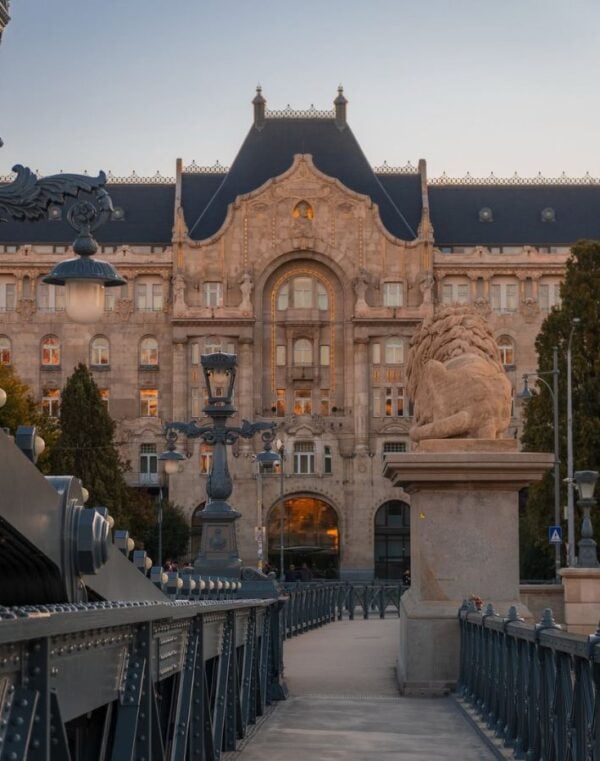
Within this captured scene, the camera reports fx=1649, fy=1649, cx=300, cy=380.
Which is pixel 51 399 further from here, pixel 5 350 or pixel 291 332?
pixel 291 332

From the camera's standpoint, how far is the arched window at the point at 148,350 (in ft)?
333

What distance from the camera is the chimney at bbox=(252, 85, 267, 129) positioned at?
4267 inches

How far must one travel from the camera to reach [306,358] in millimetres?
100812

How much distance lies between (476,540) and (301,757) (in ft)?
22.2

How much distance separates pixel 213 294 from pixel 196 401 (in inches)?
260

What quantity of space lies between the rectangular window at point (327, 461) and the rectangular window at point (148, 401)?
1093cm

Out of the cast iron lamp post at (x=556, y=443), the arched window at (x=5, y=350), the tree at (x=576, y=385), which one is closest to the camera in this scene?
the cast iron lamp post at (x=556, y=443)

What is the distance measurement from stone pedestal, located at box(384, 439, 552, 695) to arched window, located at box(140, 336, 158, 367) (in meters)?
83.0

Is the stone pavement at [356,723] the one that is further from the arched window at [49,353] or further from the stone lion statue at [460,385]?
the arched window at [49,353]

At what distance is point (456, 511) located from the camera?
18984 mm

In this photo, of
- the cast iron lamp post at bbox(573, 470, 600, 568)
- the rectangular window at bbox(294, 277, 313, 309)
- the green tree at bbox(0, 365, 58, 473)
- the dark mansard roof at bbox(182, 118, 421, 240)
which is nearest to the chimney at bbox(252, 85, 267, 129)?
the dark mansard roof at bbox(182, 118, 421, 240)

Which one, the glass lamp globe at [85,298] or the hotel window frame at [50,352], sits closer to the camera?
the glass lamp globe at [85,298]

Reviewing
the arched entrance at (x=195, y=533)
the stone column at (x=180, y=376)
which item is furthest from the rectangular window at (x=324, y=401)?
the arched entrance at (x=195, y=533)

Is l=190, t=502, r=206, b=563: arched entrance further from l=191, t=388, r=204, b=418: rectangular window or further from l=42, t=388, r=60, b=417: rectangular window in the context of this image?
l=42, t=388, r=60, b=417: rectangular window
